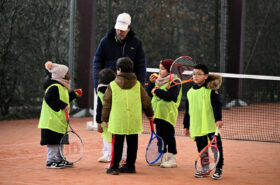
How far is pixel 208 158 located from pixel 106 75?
1368 millimetres

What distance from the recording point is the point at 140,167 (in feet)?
19.8

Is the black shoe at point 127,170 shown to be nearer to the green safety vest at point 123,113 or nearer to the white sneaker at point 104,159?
the green safety vest at point 123,113

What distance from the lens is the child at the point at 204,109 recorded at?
5.39 meters

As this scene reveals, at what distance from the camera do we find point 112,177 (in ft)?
17.6

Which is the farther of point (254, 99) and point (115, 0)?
point (254, 99)

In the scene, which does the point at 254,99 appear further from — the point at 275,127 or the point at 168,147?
the point at 168,147

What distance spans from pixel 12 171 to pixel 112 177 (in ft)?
3.52

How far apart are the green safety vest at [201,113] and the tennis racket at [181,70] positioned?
542mm

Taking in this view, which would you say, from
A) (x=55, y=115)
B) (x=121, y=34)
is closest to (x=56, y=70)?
(x=55, y=115)

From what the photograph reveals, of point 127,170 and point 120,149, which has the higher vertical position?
point 120,149

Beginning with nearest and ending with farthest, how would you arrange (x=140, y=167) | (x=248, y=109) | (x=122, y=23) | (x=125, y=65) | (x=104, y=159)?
(x=125, y=65)
(x=122, y=23)
(x=140, y=167)
(x=104, y=159)
(x=248, y=109)

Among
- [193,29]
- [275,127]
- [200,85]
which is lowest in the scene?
[275,127]

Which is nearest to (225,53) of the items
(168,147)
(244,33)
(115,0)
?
(244,33)

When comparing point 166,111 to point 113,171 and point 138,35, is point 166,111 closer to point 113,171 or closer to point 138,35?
point 113,171
